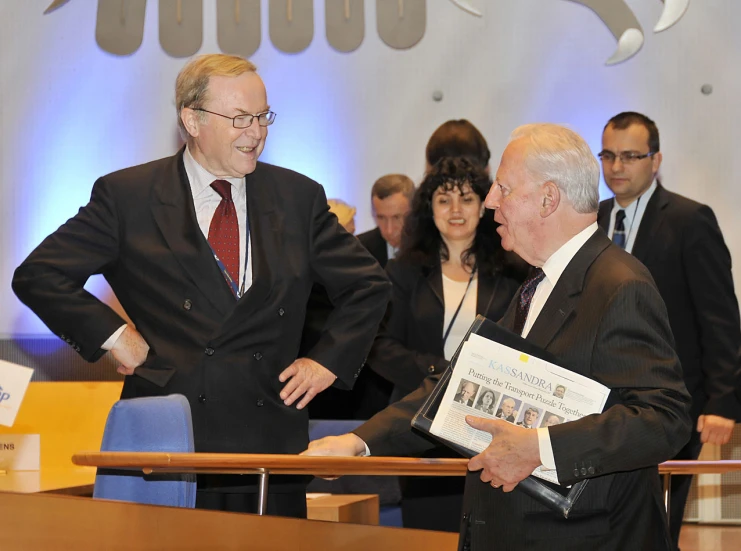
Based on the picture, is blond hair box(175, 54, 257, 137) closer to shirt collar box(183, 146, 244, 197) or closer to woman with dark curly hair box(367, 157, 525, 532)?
shirt collar box(183, 146, 244, 197)

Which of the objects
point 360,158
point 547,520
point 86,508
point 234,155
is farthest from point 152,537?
point 360,158

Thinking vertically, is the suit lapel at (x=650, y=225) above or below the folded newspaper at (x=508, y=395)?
above

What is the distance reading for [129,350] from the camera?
2889 mm

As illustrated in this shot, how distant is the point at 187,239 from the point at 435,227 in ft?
5.46

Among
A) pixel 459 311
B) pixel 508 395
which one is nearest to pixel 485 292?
pixel 459 311

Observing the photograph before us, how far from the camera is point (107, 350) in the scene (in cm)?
294

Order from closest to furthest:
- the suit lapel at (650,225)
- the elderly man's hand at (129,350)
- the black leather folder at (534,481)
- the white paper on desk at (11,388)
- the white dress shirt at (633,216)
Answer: the black leather folder at (534,481), the elderly man's hand at (129,350), the white paper on desk at (11,388), the suit lapel at (650,225), the white dress shirt at (633,216)

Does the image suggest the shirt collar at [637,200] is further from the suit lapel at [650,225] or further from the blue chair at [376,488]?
the blue chair at [376,488]

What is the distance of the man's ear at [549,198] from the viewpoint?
2.30 meters

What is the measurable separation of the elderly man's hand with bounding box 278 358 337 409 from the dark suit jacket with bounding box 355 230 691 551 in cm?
77

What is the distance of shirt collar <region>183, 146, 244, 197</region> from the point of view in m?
3.07

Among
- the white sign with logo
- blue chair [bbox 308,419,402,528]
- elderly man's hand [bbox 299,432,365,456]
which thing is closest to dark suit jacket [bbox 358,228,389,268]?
blue chair [bbox 308,419,402,528]

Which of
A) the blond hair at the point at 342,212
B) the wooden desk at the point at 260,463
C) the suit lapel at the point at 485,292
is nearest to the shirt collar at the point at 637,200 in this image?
the suit lapel at the point at 485,292

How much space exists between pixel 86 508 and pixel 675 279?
311cm
